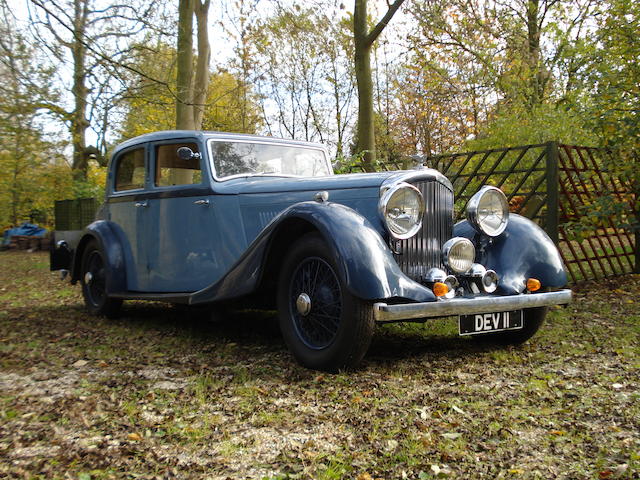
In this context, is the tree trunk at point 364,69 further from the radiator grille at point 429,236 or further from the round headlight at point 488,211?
the radiator grille at point 429,236

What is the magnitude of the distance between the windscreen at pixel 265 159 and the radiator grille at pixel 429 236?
5.37ft

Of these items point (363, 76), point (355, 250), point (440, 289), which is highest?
point (363, 76)

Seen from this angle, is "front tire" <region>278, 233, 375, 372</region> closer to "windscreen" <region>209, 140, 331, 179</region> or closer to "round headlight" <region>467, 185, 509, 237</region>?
"round headlight" <region>467, 185, 509, 237</region>

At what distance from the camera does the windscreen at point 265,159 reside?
508 centimetres

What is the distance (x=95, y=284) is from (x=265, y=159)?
7.54 feet

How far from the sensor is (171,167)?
5.45 metres

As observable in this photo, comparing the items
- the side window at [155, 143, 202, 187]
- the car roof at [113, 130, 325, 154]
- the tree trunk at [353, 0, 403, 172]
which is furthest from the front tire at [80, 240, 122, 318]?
the tree trunk at [353, 0, 403, 172]

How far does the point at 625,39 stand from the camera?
298 inches

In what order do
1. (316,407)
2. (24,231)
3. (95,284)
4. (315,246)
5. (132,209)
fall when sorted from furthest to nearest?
(24,231), (95,284), (132,209), (315,246), (316,407)

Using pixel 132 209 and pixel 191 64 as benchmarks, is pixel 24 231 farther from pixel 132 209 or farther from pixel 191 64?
pixel 132 209

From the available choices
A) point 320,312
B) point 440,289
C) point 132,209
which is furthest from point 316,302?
point 132,209

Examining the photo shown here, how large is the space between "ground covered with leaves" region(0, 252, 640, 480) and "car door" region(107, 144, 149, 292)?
62 centimetres

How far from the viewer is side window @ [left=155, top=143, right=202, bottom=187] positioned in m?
5.22

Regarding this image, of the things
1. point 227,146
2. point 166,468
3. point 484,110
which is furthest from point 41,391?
point 484,110
